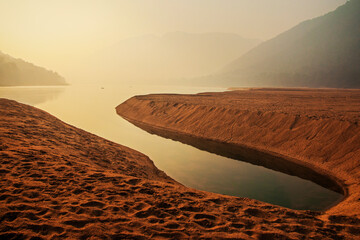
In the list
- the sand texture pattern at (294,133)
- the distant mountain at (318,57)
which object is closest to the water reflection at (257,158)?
the sand texture pattern at (294,133)

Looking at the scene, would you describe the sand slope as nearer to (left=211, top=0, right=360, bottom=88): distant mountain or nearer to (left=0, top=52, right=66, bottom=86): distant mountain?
(left=211, top=0, right=360, bottom=88): distant mountain

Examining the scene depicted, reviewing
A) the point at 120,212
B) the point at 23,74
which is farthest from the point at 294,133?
the point at 23,74

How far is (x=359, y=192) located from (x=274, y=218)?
6449 mm

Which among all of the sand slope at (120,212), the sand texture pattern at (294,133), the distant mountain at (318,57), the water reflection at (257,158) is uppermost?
the distant mountain at (318,57)

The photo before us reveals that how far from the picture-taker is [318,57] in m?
140

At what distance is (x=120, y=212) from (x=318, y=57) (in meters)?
166

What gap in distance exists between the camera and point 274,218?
6.34 meters

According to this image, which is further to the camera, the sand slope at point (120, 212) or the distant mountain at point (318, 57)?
the distant mountain at point (318, 57)

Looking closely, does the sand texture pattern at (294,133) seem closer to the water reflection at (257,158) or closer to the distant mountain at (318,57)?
the water reflection at (257,158)

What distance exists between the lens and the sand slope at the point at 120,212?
5016mm

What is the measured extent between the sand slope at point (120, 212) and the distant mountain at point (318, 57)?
360ft

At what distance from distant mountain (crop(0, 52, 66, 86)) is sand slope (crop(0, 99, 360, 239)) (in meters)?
136

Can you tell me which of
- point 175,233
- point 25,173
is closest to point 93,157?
point 25,173

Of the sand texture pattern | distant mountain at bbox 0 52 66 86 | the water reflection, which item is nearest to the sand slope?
the sand texture pattern
